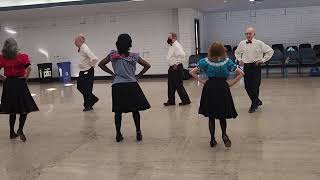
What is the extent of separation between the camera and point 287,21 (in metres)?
16.6

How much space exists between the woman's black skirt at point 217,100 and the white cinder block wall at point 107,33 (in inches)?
408

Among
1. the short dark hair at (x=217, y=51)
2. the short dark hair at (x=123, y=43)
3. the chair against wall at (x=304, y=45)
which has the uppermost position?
the short dark hair at (x=123, y=43)

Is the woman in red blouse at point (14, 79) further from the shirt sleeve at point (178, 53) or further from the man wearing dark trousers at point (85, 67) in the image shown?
the shirt sleeve at point (178, 53)

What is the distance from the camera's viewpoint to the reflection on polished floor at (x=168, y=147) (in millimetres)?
4430

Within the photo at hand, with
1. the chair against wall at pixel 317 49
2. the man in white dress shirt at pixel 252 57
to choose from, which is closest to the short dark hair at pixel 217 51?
the man in white dress shirt at pixel 252 57

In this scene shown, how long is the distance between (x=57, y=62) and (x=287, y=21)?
9.20m

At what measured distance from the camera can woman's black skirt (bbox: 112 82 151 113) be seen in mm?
5578

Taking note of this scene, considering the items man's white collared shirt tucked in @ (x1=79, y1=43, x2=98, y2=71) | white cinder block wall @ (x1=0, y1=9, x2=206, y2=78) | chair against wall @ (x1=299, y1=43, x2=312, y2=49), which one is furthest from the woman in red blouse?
chair against wall @ (x1=299, y1=43, x2=312, y2=49)

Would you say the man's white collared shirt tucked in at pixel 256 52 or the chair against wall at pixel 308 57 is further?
the chair against wall at pixel 308 57

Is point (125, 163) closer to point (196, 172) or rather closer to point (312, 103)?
point (196, 172)

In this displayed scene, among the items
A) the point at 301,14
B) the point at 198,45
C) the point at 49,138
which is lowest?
the point at 49,138

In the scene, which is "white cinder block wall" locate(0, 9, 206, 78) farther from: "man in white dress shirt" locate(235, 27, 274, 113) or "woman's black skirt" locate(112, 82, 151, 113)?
"woman's black skirt" locate(112, 82, 151, 113)

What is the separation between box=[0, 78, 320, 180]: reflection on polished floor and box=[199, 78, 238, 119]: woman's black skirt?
0.45 meters

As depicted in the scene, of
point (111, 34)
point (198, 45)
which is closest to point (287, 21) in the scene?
point (198, 45)
